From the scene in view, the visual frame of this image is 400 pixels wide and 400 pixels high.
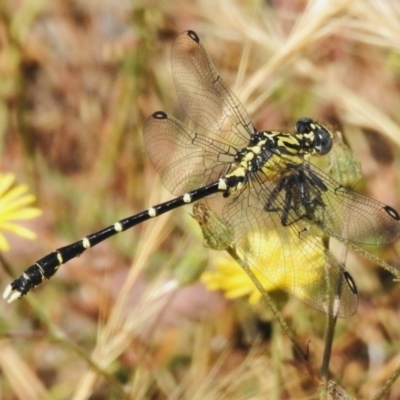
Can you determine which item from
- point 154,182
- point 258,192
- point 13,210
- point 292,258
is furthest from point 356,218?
point 154,182

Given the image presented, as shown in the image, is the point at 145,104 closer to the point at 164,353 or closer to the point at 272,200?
the point at 164,353

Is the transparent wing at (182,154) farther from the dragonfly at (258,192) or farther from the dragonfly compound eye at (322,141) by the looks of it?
the dragonfly compound eye at (322,141)

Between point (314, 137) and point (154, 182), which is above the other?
point (154, 182)

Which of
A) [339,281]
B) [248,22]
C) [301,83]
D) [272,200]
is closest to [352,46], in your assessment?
[301,83]

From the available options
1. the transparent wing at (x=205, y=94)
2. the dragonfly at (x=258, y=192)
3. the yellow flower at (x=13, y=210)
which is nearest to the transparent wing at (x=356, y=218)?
the dragonfly at (x=258, y=192)

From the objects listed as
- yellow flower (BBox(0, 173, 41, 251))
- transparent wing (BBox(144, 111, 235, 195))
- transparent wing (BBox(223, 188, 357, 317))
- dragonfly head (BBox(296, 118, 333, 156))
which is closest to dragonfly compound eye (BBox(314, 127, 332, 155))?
dragonfly head (BBox(296, 118, 333, 156))

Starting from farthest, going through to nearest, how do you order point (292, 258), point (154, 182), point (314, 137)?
point (154, 182) → point (314, 137) → point (292, 258)

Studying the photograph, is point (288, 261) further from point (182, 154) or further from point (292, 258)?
point (182, 154)
